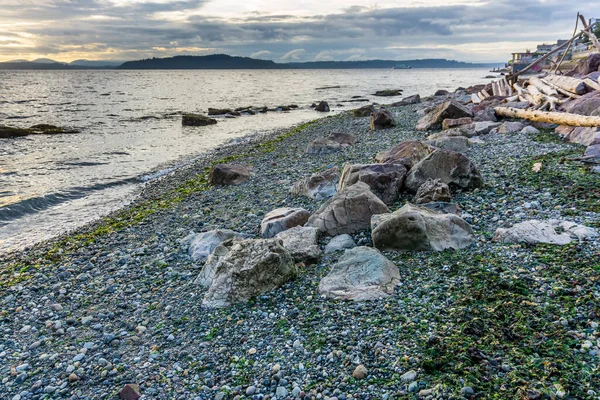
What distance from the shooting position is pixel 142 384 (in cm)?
491

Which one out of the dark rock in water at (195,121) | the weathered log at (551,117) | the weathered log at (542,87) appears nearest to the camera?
the weathered log at (551,117)

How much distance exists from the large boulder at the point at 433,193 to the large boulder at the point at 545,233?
6.08 feet

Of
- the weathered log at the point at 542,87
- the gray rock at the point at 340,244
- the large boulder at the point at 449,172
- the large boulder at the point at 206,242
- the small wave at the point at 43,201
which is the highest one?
the weathered log at the point at 542,87

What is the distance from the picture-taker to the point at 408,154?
11.5 metres

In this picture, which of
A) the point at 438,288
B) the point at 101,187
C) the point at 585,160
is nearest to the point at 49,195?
the point at 101,187

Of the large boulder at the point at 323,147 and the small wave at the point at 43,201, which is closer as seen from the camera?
the small wave at the point at 43,201

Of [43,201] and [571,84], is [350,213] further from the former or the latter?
[571,84]

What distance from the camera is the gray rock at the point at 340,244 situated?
7824mm

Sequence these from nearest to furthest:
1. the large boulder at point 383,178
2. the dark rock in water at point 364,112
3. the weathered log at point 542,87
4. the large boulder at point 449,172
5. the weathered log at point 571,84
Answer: the large boulder at point 449,172
the large boulder at point 383,178
the weathered log at point 571,84
the weathered log at point 542,87
the dark rock in water at point 364,112

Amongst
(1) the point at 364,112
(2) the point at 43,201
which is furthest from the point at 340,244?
(1) the point at 364,112

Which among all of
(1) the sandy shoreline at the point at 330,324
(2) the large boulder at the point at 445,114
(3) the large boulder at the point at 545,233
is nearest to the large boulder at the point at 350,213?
(1) the sandy shoreline at the point at 330,324

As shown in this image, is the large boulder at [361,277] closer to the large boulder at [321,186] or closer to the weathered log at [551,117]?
the large boulder at [321,186]

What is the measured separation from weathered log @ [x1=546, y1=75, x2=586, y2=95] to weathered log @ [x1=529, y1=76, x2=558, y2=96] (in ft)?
1.24

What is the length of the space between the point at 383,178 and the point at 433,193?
1289mm
